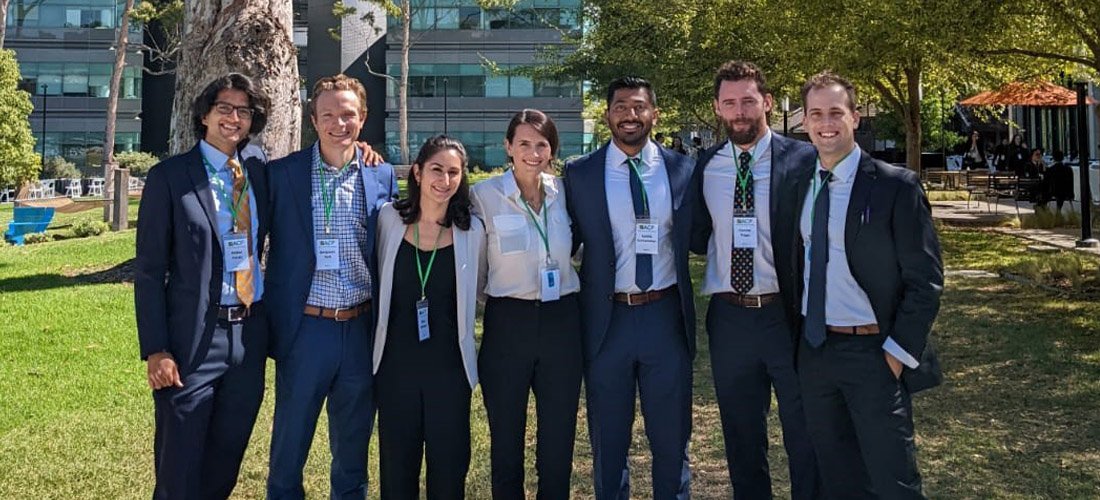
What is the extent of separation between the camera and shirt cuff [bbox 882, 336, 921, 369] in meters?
3.35

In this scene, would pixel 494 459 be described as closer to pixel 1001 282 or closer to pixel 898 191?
pixel 898 191

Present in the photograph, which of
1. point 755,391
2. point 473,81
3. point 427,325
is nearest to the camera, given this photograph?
point 427,325

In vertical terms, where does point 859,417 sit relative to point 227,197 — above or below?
below

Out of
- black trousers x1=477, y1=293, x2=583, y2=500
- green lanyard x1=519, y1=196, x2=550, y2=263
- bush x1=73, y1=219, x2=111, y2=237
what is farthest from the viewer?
bush x1=73, y1=219, x2=111, y2=237

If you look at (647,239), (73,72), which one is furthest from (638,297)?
(73,72)

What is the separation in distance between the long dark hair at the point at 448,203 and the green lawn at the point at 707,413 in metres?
1.68

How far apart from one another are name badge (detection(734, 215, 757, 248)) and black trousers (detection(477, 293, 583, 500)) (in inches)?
30.8

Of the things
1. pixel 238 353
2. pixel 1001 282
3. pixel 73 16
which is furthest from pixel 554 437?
pixel 73 16

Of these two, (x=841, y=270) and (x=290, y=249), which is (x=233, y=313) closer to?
(x=290, y=249)

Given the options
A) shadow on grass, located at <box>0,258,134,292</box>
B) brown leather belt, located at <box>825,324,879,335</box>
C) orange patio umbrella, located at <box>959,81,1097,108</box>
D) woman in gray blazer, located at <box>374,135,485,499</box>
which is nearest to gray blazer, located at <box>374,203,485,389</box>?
woman in gray blazer, located at <box>374,135,485,499</box>

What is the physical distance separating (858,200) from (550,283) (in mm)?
1311

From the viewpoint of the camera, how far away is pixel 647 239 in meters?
3.86

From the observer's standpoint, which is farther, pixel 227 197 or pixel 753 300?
pixel 753 300

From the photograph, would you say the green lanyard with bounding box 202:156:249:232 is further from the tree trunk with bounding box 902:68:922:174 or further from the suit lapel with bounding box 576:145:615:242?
the tree trunk with bounding box 902:68:922:174
